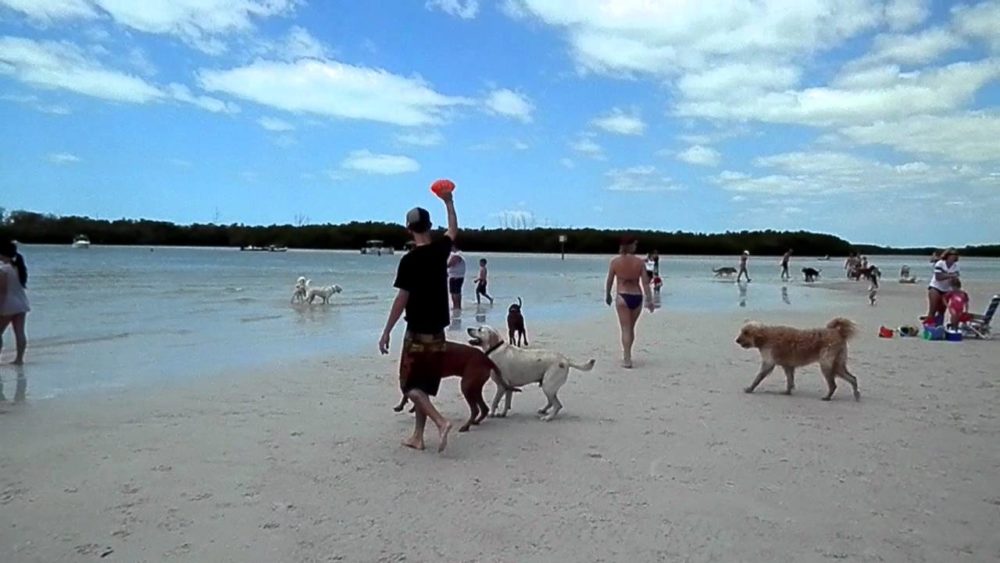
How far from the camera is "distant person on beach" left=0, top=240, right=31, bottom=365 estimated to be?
9.79 m

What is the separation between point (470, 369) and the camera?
6762mm

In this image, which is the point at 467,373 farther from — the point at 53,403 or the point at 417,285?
the point at 53,403

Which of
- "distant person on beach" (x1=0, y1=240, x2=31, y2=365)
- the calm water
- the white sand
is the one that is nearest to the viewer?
the white sand

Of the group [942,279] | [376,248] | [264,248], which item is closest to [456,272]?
[942,279]

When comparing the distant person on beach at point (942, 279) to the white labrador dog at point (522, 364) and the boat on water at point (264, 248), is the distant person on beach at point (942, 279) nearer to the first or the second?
the white labrador dog at point (522, 364)

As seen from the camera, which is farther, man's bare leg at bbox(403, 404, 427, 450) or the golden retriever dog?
the golden retriever dog

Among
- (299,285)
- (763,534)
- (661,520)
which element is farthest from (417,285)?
(299,285)

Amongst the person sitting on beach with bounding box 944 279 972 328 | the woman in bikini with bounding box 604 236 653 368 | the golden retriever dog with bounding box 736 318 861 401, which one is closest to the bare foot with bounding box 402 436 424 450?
the golden retriever dog with bounding box 736 318 861 401

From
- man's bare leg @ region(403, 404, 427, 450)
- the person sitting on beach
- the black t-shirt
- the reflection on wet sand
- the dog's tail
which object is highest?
the black t-shirt

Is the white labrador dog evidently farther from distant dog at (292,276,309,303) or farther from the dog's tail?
distant dog at (292,276,309,303)

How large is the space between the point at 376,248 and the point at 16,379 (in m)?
104

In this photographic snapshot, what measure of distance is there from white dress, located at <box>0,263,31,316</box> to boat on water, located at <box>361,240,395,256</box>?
102 metres

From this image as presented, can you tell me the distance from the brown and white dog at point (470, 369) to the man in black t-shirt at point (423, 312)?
324 mm

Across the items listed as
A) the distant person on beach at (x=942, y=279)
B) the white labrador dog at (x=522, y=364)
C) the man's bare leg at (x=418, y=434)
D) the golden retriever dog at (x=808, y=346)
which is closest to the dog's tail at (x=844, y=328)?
the golden retriever dog at (x=808, y=346)
